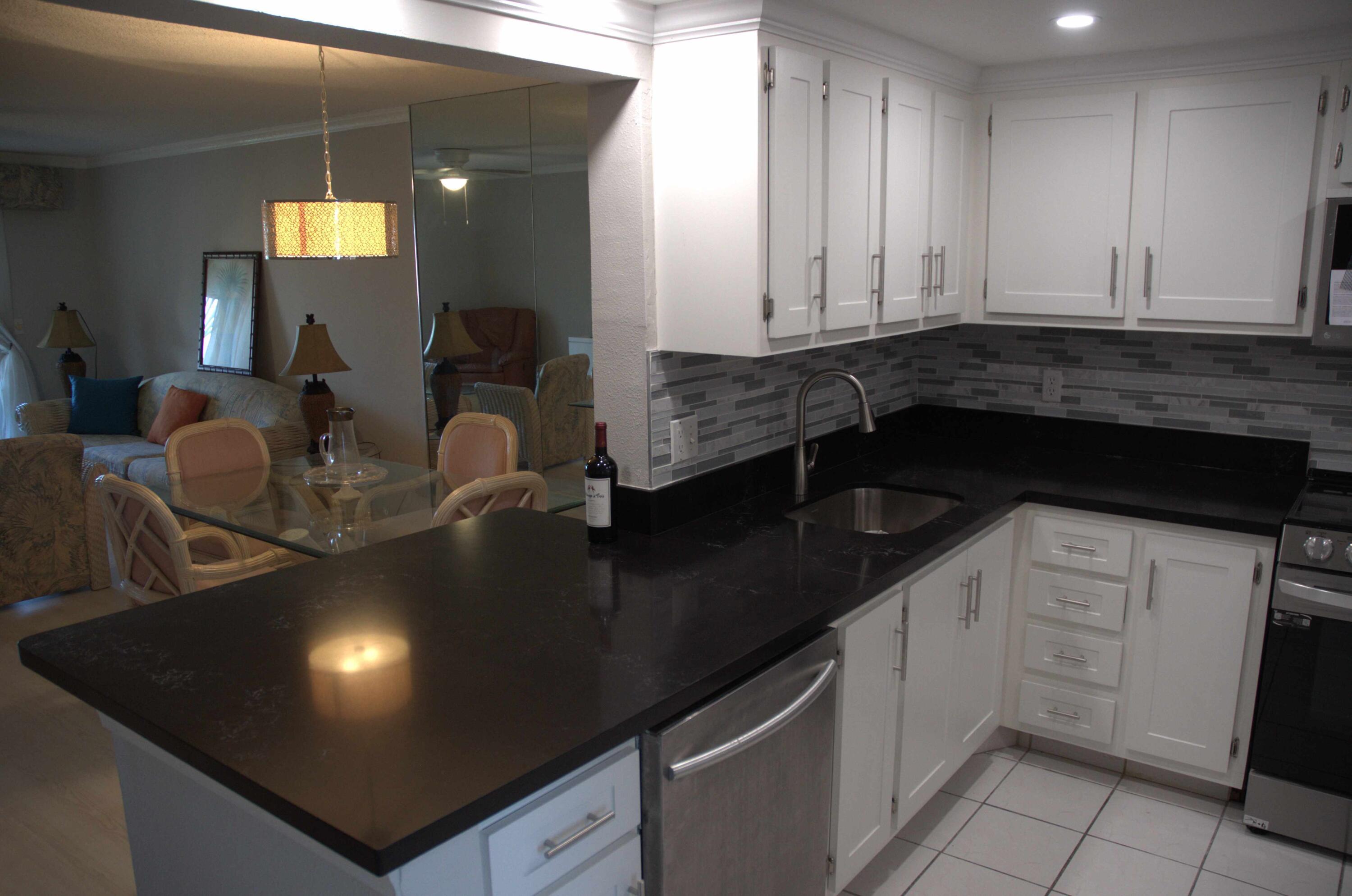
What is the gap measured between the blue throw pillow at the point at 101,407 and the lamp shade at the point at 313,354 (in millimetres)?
1969

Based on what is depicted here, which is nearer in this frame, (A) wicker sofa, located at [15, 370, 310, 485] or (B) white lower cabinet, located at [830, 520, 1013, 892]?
(B) white lower cabinet, located at [830, 520, 1013, 892]

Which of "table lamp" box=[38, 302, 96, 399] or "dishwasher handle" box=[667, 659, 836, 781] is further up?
"table lamp" box=[38, 302, 96, 399]

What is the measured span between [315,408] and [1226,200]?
4982mm

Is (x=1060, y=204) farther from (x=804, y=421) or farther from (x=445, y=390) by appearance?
(x=445, y=390)

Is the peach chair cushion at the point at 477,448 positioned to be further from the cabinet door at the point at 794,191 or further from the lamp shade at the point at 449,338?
the cabinet door at the point at 794,191

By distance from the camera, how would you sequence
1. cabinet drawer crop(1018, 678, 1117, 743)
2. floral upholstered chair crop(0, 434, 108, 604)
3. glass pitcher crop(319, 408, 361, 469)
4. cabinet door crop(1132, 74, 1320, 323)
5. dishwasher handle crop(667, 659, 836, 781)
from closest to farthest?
dishwasher handle crop(667, 659, 836, 781) < cabinet door crop(1132, 74, 1320, 323) < cabinet drawer crop(1018, 678, 1117, 743) < glass pitcher crop(319, 408, 361, 469) < floral upholstered chair crop(0, 434, 108, 604)

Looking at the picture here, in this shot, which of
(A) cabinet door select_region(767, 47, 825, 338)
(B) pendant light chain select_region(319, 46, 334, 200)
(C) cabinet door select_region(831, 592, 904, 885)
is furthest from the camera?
(B) pendant light chain select_region(319, 46, 334, 200)

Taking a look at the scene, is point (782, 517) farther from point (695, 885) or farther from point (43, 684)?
point (43, 684)

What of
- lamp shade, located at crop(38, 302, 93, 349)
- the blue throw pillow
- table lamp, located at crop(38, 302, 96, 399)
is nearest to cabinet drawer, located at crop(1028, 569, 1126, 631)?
the blue throw pillow

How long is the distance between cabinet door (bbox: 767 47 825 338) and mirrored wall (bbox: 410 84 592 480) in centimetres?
233

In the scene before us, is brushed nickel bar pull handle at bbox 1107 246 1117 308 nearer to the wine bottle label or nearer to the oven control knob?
the oven control knob

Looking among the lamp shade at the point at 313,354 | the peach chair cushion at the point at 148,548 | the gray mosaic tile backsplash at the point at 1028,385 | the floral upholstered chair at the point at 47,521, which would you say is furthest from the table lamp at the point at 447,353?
the gray mosaic tile backsplash at the point at 1028,385

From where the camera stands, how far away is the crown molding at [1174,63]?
258 cm

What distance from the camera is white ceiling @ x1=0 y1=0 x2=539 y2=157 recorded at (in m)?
3.46
